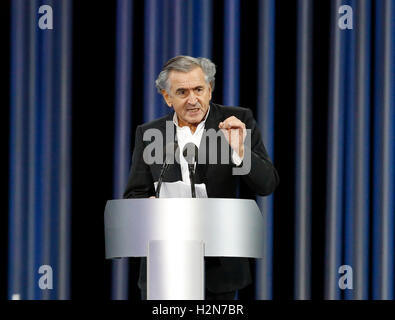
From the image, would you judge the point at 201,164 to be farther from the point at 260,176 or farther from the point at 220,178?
the point at 260,176

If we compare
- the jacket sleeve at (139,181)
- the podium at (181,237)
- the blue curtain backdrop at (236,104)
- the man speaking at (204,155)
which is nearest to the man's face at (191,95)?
the man speaking at (204,155)

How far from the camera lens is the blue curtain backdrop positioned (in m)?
3.29

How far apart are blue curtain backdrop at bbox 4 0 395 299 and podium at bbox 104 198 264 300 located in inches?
53.4

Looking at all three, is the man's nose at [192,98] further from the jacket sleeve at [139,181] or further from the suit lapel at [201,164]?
the jacket sleeve at [139,181]

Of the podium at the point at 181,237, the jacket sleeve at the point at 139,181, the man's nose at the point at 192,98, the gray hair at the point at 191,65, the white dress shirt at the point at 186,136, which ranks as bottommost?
the podium at the point at 181,237

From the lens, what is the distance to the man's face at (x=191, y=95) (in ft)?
8.02

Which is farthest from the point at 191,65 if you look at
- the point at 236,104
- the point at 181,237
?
the point at 236,104

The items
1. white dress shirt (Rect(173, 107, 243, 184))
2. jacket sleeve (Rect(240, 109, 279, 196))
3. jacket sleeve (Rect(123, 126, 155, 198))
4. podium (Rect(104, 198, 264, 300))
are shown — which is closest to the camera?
podium (Rect(104, 198, 264, 300))

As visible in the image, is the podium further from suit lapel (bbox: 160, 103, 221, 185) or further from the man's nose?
the man's nose

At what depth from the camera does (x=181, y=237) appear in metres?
1.88

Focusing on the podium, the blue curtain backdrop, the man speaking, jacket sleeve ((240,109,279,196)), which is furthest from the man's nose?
the blue curtain backdrop

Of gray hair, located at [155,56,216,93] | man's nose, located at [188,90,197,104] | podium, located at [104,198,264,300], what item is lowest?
podium, located at [104,198,264,300]
